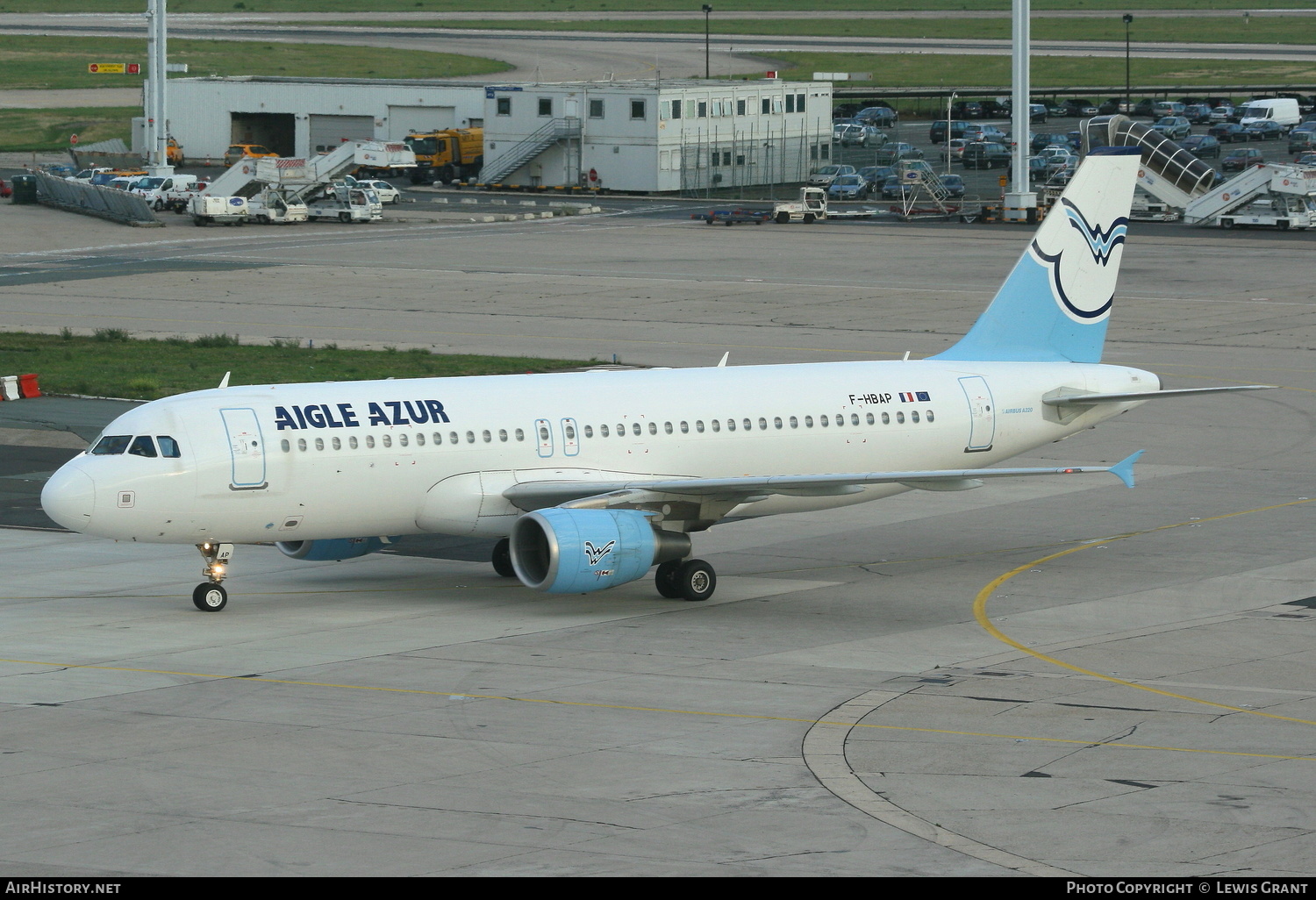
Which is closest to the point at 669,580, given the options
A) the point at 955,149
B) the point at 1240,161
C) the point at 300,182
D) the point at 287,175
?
the point at 287,175

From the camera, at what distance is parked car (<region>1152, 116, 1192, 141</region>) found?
160 metres

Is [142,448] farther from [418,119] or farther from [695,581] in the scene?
[418,119]

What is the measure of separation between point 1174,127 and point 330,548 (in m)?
139

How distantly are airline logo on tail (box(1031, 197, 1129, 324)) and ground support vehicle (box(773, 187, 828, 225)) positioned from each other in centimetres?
7774

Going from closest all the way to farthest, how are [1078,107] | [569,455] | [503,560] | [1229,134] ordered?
1. [569,455]
2. [503,560]
3. [1229,134]
4. [1078,107]

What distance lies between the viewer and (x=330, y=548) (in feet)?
119

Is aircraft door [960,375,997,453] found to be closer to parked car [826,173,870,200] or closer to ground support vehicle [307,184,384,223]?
ground support vehicle [307,184,384,223]

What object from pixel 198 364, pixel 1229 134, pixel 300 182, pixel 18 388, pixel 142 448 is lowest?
pixel 18 388

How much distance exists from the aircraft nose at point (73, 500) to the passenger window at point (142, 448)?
86 centimetres

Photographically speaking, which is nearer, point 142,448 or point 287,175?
point 142,448

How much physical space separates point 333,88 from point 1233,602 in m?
134

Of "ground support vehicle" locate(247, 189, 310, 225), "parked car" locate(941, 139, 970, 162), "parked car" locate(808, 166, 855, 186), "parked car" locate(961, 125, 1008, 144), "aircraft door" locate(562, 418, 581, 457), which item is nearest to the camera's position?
"aircraft door" locate(562, 418, 581, 457)

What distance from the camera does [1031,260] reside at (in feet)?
134

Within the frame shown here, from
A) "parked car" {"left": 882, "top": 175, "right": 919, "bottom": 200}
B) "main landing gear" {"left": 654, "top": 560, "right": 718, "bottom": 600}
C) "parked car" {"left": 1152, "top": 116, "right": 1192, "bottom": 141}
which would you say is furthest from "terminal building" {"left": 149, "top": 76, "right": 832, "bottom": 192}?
"main landing gear" {"left": 654, "top": 560, "right": 718, "bottom": 600}
